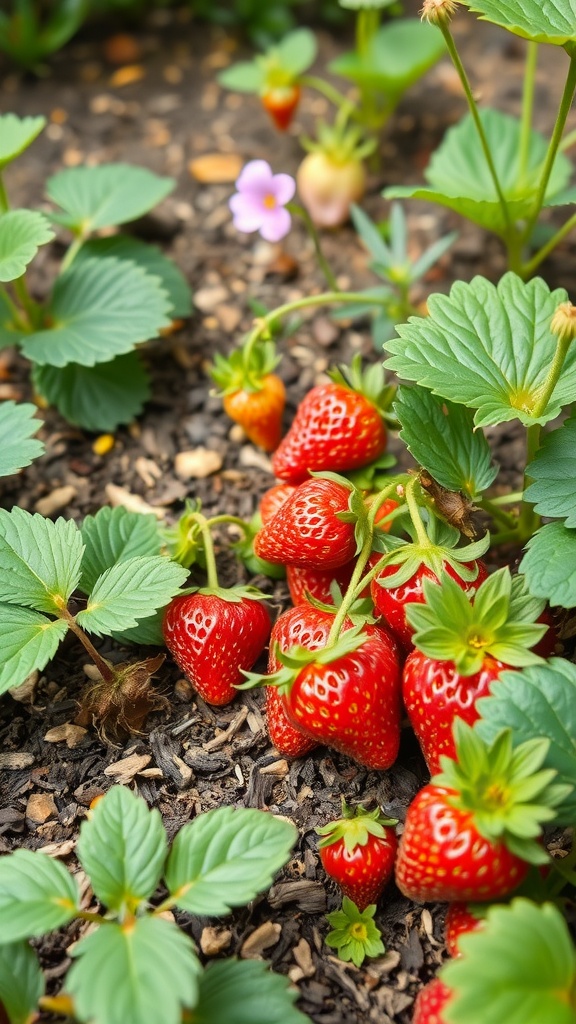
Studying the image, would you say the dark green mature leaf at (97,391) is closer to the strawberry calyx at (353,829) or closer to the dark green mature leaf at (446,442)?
the dark green mature leaf at (446,442)

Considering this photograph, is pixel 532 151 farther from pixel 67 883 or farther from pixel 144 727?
pixel 67 883

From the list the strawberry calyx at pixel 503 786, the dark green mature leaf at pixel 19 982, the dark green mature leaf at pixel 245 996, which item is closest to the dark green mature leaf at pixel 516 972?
the strawberry calyx at pixel 503 786

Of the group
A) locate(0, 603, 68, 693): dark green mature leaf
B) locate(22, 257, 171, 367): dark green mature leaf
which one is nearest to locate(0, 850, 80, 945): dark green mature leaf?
locate(0, 603, 68, 693): dark green mature leaf

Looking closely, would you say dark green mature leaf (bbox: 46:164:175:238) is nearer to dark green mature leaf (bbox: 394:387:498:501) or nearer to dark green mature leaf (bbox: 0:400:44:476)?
dark green mature leaf (bbox: 0:400:44:476)

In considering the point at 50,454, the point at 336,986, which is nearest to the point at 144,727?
the point at 336,986

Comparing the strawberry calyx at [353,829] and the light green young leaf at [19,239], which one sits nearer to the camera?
the strawberry calyx at [353,829]

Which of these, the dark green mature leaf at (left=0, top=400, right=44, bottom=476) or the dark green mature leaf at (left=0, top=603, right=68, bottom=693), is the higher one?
the dark green mature leaf at (left=0, top=400, right=44, bottom=476)
